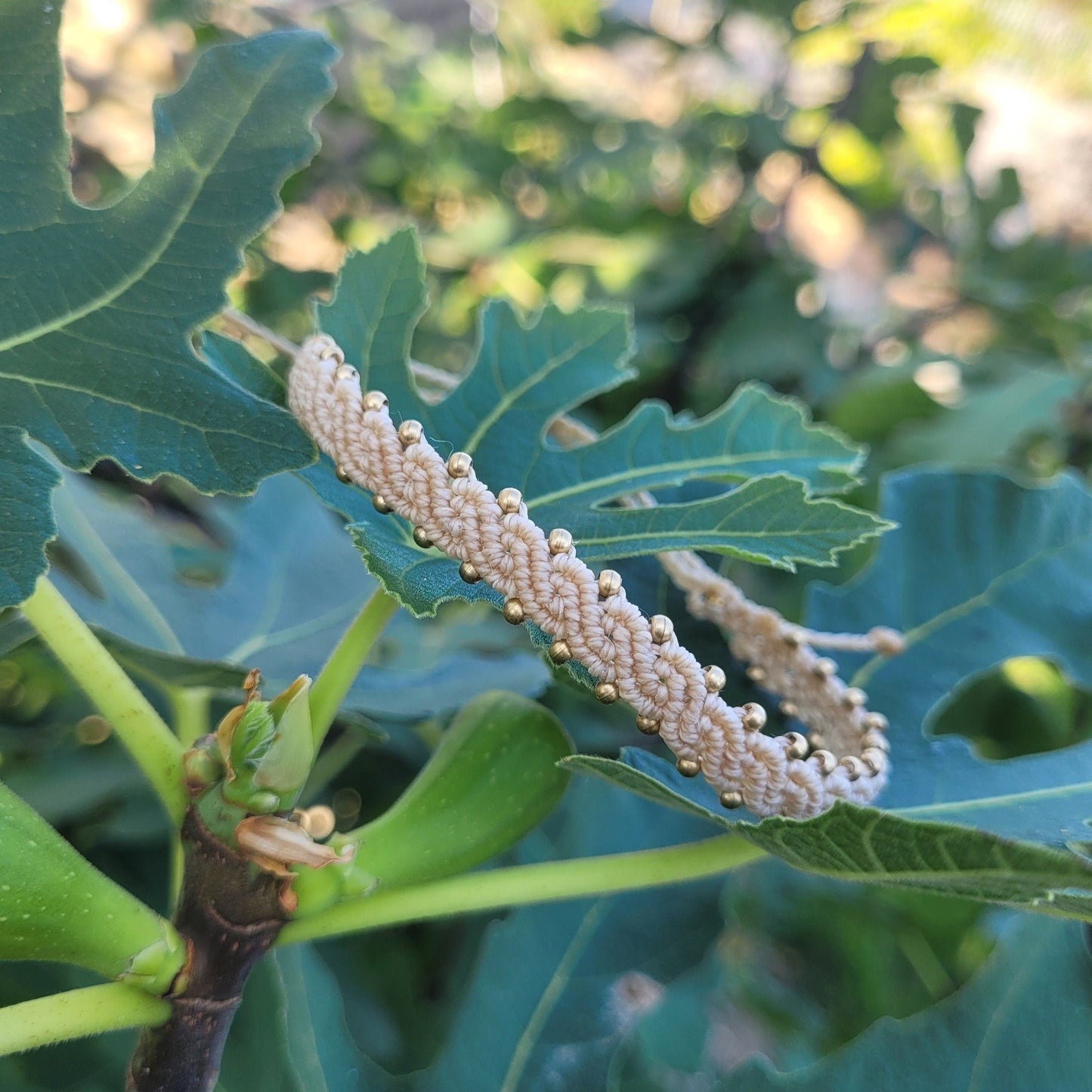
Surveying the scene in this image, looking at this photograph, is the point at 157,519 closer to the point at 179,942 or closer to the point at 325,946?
the point at 325,946

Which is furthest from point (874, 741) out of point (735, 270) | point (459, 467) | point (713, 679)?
point (735, 270)

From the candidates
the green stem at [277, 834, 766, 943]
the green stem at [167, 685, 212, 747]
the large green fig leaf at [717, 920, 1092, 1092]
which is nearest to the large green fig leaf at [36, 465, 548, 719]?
the green stem at [167, 685, 212, 747]

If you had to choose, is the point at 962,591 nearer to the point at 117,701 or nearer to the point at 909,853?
the point at 909,853

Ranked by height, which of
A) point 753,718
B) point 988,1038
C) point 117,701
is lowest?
point 988,1038

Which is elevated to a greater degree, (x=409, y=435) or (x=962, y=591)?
(x=409, y=435)

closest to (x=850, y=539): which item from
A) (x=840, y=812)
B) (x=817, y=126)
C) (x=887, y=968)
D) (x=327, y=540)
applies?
(x=840, y=812)

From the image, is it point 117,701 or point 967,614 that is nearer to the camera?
point 117,701
